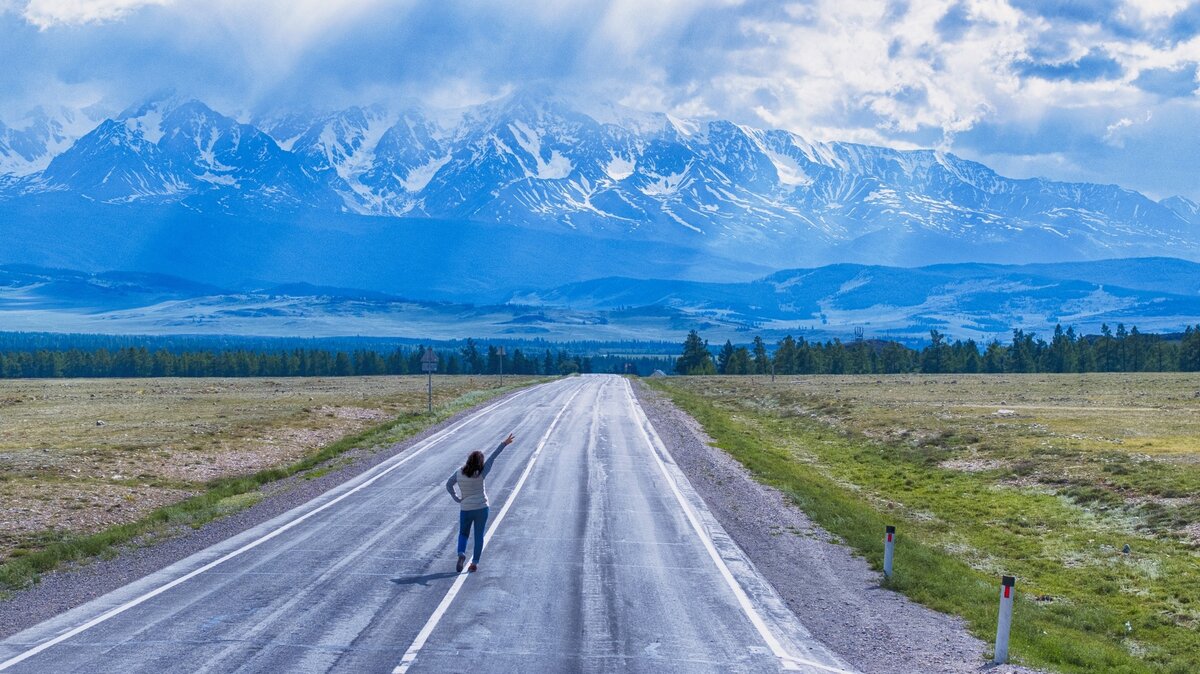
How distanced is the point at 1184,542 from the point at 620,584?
48.3 ft

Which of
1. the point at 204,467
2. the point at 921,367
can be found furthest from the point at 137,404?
the point at 921,367

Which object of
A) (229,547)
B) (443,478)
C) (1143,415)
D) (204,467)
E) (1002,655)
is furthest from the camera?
(1143,415)

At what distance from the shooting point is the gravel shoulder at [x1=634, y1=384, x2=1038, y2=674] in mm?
13922

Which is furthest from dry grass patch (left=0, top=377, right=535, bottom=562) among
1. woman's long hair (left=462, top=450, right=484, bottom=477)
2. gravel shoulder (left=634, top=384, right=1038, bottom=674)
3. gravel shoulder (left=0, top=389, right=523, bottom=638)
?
gravel shoulder (left=634, top=384, right=1038, bottom=674)

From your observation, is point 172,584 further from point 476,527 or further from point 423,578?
point 476,527

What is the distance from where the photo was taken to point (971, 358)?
17338 cm

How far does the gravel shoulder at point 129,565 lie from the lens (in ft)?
51.0

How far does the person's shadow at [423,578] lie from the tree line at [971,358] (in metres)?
142

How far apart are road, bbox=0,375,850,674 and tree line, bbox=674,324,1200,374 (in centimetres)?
13627

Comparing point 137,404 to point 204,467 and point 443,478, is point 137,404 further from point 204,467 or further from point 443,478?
point 443,478

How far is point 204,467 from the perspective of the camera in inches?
1331

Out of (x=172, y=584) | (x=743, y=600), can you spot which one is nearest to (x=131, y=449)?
(x=172, y=584)

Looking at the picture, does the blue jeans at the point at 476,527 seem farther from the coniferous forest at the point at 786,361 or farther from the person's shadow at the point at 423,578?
the coniferous forest at the point at 786,361

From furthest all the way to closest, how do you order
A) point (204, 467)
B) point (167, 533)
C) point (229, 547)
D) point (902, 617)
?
point (204, 467) < point (167, 533) < point (229, 547) < point (902, 617)
